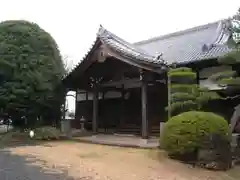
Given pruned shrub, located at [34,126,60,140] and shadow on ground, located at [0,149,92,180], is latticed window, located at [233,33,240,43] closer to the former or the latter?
shadow on ground, located at [0,149,92,180]

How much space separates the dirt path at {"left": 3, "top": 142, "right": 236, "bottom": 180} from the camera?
25.8ft

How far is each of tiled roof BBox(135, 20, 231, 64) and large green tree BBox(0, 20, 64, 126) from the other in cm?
672

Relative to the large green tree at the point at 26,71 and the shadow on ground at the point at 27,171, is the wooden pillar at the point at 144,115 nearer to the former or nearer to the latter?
the shadow on ground at the point at 27,171

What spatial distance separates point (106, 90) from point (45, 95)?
358 centimetres

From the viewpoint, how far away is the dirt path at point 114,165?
309 inches

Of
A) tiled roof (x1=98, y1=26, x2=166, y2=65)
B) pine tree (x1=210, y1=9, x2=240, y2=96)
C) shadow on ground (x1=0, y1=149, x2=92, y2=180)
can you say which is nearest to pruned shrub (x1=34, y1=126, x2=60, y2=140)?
tiled roof (x1=98, y1=26, x2=166, y2=65)

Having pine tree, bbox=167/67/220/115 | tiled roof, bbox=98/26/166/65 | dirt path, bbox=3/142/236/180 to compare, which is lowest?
dirt path, bbox=3/142/236/180

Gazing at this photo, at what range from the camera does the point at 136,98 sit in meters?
17.8

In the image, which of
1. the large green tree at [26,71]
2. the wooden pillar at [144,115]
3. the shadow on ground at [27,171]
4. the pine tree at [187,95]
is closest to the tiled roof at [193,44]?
the wooden pillar at [144,115]

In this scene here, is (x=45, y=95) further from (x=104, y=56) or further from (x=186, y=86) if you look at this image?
(x=186, y=86)

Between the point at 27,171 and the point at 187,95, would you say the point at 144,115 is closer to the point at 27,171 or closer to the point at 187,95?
the point at 187,95

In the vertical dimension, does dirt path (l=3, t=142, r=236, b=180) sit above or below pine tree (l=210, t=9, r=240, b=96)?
below

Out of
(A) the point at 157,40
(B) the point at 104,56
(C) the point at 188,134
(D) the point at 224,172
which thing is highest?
(A) the point at 157,40

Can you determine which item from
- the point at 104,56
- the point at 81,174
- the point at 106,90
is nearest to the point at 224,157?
the point at 81,174
